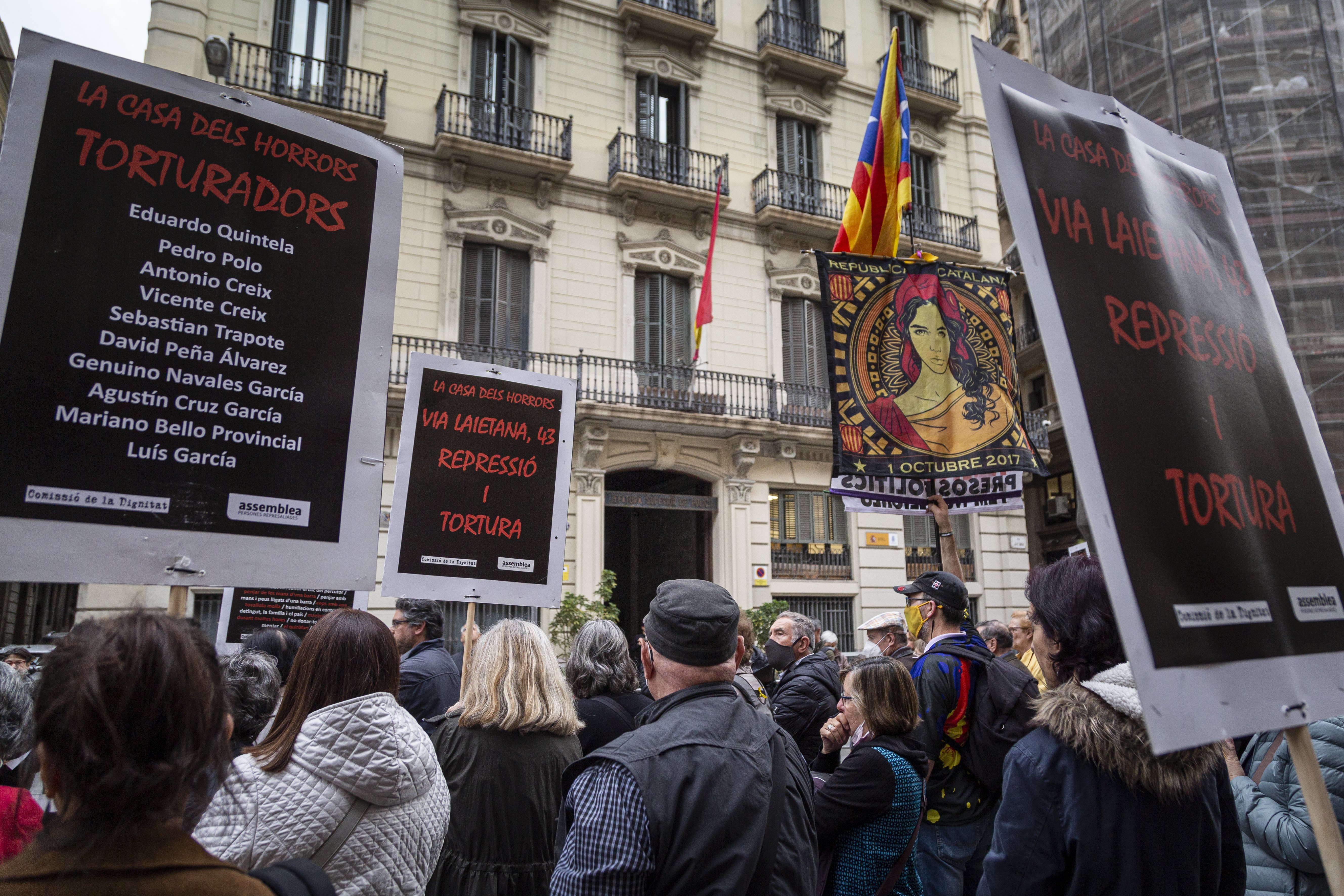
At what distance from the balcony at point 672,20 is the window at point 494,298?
17.3 ft

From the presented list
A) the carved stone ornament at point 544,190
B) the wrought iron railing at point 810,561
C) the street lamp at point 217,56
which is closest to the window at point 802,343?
the wrought iron railing at point 810,561

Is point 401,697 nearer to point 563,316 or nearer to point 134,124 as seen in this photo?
point 134,124

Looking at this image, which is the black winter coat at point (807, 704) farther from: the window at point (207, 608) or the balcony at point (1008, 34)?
the balcony at point (1008, 34)

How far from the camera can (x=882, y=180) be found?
6773 millimetres

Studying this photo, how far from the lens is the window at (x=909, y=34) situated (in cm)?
1914

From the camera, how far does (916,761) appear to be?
3197 millimetres

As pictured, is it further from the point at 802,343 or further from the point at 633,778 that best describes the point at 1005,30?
the point at 633,778

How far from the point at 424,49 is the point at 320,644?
14.6 m

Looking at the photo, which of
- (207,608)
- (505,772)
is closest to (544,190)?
(207,608)

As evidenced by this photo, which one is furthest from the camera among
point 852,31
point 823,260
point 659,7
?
point 852,31

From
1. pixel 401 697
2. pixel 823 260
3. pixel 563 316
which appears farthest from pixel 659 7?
pixel 401 697

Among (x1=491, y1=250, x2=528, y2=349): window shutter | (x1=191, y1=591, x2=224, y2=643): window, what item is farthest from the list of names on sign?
(x1=491, y1=250, x2=528, y2=349): window shutter

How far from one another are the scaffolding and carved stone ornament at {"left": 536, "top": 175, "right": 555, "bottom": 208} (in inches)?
383

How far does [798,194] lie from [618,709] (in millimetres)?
14868
